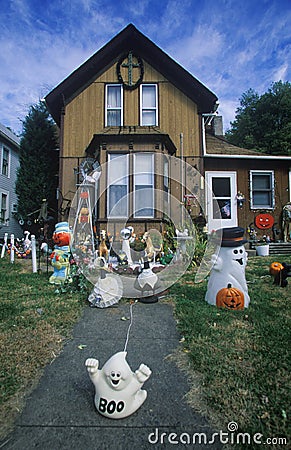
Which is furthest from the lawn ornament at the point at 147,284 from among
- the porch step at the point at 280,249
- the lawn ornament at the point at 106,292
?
the porch step at the point at 280,249

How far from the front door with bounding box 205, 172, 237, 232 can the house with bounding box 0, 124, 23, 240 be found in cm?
978

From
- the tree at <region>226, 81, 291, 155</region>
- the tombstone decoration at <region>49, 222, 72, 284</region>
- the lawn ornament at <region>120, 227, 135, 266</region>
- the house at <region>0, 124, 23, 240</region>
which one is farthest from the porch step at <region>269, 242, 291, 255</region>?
the tree at <region>226, 81, 291, 155</region>

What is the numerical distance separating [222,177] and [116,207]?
435cm

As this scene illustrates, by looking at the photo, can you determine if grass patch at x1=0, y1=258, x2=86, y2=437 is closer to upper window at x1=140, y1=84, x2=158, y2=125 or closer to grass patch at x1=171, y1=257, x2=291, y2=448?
grass patch at x1=171, y1=257, x2=291, y2=448

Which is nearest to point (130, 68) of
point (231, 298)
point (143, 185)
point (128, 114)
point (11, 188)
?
point (128, 114)

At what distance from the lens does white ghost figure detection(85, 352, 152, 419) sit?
4.83 ft

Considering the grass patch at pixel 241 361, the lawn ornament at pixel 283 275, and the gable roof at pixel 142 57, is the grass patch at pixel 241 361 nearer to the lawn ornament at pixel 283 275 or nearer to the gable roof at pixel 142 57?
→ the lawn ornament at pixel 283 275

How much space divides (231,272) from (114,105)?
779 centimetres

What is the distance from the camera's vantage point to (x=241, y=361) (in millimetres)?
2020

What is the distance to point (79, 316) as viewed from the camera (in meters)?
3.10

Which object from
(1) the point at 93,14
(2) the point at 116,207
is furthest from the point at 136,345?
(1) the point at 93,14

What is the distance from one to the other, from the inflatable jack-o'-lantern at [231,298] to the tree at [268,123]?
828 inches

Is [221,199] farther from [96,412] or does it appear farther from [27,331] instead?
[96,412]

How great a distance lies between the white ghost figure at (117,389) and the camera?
147 centimetres
